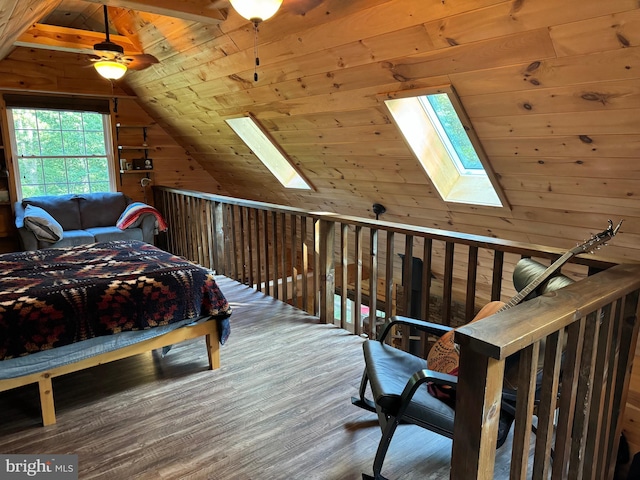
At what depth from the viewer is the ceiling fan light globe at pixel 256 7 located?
223 cm

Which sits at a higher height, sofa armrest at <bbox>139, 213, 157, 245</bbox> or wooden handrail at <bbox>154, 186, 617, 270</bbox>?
wooden handrail at <bbox>154, 186, 617, 270</bbox>

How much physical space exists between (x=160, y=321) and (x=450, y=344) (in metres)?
1.55

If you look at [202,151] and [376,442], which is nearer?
[376,442]

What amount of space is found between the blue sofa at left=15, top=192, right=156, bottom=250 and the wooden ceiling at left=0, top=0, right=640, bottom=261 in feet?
5.54

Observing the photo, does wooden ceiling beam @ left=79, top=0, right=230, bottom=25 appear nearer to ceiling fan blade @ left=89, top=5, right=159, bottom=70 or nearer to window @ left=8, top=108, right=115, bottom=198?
ceiling fan blade @ left=89, top=5, right=159, bottom=70

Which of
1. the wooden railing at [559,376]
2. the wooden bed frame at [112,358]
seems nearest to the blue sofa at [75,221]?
the wooden bed frame at [112,358]

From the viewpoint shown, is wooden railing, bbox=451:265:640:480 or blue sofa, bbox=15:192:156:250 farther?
blue sofa, bbox=15:192:156:250

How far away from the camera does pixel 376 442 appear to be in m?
2.07

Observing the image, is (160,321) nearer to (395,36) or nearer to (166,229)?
(395,36)

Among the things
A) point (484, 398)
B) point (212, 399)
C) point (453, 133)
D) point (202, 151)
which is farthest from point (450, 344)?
point (202, 151)

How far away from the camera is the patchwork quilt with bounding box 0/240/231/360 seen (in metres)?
2.09

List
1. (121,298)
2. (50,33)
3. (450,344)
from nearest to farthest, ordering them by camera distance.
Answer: (450,344) → (121,298) → (50,33)

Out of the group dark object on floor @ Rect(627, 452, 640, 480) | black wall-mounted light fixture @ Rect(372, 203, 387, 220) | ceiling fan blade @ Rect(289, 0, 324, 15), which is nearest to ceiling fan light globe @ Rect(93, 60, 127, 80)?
ceiling fan blade @ Rect(289, 0, 324, 15)

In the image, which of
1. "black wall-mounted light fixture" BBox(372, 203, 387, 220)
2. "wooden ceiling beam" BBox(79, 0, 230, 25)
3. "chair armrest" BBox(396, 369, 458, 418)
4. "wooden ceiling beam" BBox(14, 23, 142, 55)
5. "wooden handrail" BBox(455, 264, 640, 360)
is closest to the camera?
"wooden handrail" BBox(455, 264, 640, 360)
